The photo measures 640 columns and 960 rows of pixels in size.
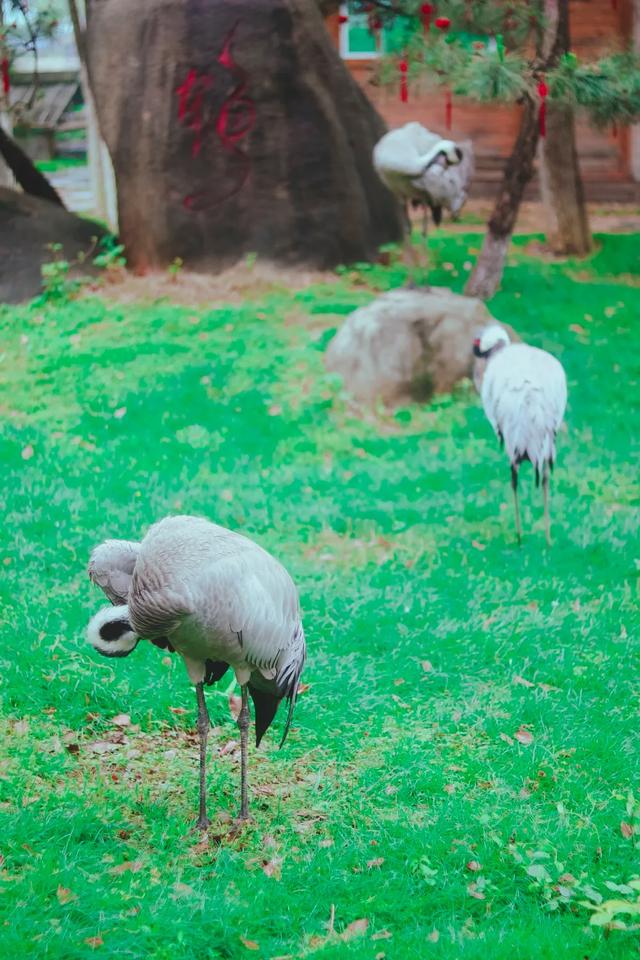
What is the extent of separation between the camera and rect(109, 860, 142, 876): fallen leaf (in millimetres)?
3759

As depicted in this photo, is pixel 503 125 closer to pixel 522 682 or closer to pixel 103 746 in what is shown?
pixel 522 682

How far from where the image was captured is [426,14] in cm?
960

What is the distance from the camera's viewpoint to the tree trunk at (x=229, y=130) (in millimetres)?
10367

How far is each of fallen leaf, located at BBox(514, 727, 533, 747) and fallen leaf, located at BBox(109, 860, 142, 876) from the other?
5.54 ft

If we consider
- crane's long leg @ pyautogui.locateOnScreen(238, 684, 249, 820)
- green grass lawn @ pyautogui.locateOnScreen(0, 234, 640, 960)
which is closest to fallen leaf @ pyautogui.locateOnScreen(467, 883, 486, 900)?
green grass lawn @ pyautogui.locateOnScreen(0, 234, 640, 960)

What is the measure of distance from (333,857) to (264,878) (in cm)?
27

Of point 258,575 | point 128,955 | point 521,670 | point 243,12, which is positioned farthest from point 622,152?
point 128,955

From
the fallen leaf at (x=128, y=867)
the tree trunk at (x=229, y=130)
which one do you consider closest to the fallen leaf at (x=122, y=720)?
the fallen leaf at (x=128, y=867)

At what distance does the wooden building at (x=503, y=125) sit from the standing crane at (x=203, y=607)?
1188cm

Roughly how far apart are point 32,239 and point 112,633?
25.1ft

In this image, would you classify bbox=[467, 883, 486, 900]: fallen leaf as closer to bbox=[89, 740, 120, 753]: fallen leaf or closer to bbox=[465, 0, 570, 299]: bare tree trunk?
bbox=[89, 740, 120, 753]: fallen leaf

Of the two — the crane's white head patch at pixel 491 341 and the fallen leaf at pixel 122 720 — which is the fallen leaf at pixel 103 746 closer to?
the fallen leaf at pixel 122 720

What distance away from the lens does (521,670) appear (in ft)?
17.2

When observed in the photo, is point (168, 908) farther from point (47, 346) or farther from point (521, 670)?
point (47, 346)
